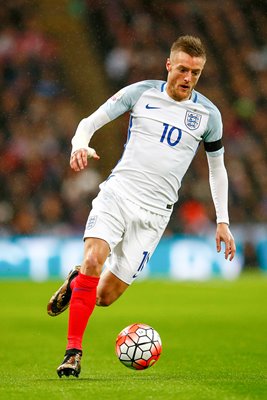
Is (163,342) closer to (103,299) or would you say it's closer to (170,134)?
(103,299)

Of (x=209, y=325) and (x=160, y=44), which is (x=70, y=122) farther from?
(x=209, y=325)

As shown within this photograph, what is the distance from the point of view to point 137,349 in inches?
239

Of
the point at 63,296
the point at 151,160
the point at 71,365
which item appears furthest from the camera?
the point at 63,296

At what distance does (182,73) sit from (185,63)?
92 mm

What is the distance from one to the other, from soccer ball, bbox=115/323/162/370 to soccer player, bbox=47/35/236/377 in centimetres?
37

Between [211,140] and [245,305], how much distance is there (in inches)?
251

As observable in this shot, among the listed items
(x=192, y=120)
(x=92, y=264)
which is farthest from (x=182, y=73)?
(x=92, y=264)

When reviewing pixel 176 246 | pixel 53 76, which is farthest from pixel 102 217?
pixel 53 76

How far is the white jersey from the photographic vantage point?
6.46 metres

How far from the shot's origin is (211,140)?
6656 millimetres

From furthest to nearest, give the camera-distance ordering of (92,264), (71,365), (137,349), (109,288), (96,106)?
(96,106) → (109,288) → (137,349) → (92,264) → (71,365)

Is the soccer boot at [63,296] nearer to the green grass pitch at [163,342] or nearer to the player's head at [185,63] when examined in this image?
the green grass pitch at [163,342]

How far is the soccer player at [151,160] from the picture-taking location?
20.7 ft

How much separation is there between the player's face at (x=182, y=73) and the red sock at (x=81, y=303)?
1436 mm
